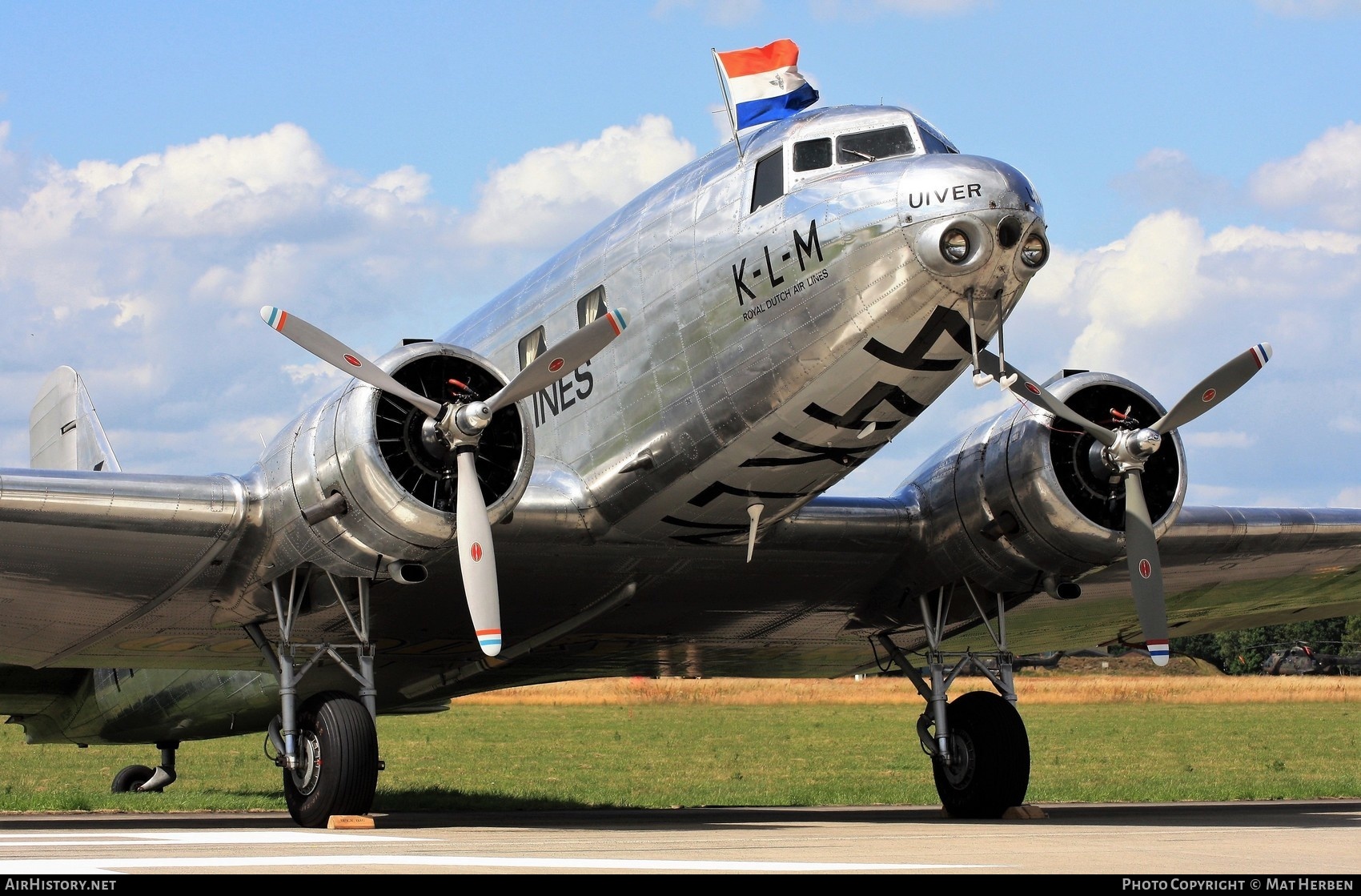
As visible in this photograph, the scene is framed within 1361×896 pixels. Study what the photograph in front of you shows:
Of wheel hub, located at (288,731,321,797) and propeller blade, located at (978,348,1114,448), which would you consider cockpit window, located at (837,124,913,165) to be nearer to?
propeller blade, located at (978,348,1114,448)

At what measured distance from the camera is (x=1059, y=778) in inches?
901

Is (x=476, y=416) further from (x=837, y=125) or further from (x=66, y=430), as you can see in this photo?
(x=66, y=430)

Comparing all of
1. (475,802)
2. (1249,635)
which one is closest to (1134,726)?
(475,802)

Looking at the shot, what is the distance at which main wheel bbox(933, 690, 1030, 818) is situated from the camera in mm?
12898

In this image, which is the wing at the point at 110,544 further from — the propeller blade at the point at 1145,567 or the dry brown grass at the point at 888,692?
the dry brown grass at the point at 888,692

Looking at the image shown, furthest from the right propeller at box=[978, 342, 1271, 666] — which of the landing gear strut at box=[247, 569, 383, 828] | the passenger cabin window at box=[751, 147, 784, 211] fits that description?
the landing gear strut at box=[247, 569, 383, 828]

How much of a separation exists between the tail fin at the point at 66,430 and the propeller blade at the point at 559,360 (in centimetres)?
714

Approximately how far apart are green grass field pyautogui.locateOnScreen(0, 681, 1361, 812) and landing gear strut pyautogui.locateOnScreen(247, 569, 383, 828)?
20.8 feet

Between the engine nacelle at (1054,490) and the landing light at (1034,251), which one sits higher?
the landing light at (1034,251)

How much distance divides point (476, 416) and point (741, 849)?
3.73 m

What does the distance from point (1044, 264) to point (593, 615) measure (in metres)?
5.01

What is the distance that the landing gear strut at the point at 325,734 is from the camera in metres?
10.5

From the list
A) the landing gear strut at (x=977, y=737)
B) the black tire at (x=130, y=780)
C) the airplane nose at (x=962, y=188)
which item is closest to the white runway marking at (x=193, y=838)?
the airplane nose at (x=962, y=188)

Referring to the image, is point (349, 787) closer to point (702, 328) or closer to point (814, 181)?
point (702, 328)
